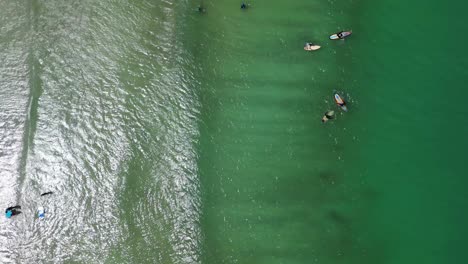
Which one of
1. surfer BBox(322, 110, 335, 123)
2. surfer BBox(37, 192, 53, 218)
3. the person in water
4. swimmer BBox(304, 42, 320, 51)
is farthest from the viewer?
swimmer BBox(304, 42, 320, 51)

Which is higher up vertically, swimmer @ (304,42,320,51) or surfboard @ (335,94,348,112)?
swimmer @ (304,42,320,51)

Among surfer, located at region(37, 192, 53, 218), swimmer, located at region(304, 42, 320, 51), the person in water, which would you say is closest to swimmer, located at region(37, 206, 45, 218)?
surfer, located at region(37, 192, 53, 218)

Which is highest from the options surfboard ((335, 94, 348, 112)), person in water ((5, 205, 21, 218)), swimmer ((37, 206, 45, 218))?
surfboard ((335, 94, 348, 112))

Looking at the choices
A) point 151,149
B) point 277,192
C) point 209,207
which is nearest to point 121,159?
point 151,149

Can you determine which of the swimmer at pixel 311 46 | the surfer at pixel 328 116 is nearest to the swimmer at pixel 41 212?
the surfer at pixel 328 116

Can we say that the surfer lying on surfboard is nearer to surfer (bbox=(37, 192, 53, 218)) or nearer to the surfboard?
the surfboard

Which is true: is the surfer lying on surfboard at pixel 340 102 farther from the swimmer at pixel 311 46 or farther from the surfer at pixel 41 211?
the surfer at pixel 41 211
